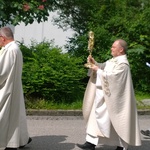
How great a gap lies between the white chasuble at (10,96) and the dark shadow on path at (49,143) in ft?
2.31

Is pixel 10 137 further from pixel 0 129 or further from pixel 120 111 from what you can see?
pixel 120 111

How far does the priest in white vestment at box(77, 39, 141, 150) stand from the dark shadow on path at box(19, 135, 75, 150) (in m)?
0.60

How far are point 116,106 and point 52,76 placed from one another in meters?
3.66

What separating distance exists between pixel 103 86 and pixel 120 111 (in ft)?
1.35

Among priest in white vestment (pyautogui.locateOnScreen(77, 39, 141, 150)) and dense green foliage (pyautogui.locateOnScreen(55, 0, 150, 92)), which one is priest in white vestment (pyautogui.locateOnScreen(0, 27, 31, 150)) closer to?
priest in white vestment (pyautogui.locateOnScreen(77, 39, 141, 150))

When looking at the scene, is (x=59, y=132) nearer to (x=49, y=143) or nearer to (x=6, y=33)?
(x=49, y=143)

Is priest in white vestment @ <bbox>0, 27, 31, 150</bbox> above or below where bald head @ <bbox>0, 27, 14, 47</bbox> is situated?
below

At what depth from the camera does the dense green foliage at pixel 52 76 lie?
10195mm

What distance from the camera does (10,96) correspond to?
6.43 m

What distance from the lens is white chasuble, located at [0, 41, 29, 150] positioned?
6.38 metres

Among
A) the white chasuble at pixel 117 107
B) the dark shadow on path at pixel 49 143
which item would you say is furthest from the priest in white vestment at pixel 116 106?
the dark shadow on path at pixel 49 143

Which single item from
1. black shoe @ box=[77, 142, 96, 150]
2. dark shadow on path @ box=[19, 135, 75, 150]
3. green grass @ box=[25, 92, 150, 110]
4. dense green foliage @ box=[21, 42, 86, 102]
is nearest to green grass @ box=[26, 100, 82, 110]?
green grass @ box=[25, 92, 150, 110]

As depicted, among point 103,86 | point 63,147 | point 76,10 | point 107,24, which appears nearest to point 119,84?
point 103,86

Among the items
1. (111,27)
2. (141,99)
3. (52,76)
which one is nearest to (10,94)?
(52,76)
